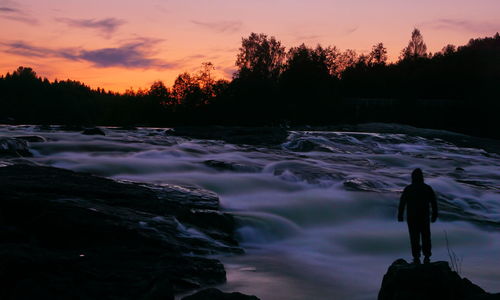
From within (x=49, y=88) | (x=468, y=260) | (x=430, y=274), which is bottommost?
(x=468, y=260)

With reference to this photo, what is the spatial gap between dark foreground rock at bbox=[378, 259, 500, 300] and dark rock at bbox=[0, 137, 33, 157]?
549 inches

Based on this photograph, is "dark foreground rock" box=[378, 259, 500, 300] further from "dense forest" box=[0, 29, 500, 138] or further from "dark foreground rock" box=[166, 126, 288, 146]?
"dense forest" box=[0, 29, 500, 138]

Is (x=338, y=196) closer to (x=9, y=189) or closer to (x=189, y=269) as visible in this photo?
(x=189, y=269)

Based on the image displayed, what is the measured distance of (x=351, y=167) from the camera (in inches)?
826

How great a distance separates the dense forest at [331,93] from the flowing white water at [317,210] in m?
42.4

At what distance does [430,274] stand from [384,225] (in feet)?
22.7

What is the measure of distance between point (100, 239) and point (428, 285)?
4.47m

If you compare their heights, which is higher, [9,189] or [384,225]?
[9,189]

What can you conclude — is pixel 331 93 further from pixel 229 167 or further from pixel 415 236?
pixel 415 236

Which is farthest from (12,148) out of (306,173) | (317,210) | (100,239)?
(100,239)

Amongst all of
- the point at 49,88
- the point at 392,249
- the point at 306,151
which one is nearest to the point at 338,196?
the point at 392,249

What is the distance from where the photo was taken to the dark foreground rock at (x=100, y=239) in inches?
221

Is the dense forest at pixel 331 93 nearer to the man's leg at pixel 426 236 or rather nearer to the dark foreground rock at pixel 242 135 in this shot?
the dark foreground rock at pixel 242 135

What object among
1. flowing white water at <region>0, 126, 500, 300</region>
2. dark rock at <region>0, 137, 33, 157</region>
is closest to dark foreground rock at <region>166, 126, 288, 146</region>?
flowing white water at <region>0, 126, 500, 300</region>
